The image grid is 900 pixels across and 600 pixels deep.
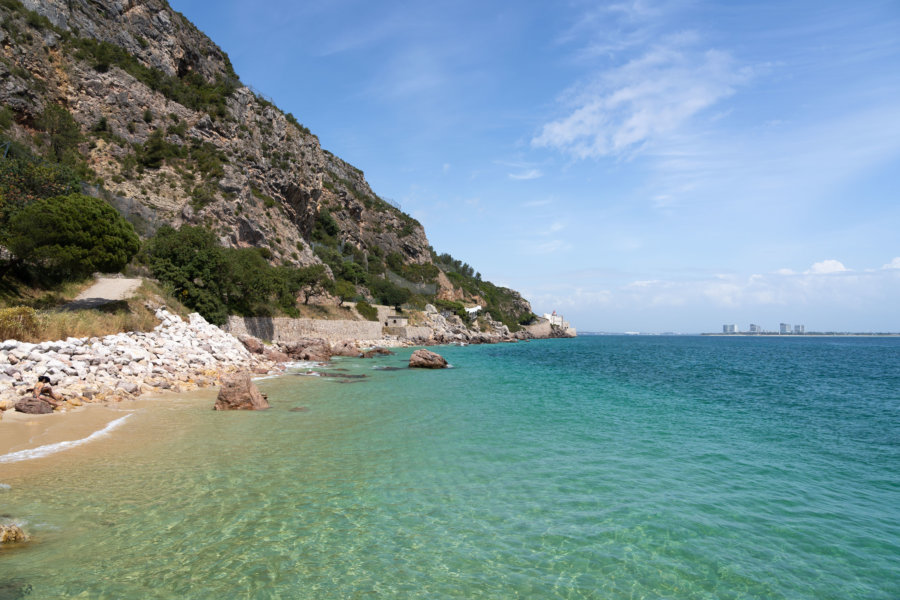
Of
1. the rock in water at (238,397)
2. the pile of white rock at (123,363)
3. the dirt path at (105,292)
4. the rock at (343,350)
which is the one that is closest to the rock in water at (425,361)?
the pile of white rock at (123,363)

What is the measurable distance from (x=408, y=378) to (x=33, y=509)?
21.6m

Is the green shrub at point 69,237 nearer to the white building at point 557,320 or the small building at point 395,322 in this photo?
the small building at point 395,322

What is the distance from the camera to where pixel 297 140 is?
269 ft

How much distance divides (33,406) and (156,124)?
5859cm

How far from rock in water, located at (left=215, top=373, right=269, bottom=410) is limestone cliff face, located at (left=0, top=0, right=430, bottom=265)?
39.6m

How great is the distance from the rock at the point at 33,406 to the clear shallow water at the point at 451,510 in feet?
7.16

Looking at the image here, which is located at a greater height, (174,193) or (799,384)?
(174,193)

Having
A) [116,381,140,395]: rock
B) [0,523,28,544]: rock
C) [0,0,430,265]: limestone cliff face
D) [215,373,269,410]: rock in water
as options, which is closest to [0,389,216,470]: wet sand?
[116,381,140,395]: rock

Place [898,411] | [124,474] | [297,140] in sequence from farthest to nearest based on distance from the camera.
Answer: [297,140] → [898,411] → [124,474]

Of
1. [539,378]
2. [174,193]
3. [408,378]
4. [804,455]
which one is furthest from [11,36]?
[804,455]

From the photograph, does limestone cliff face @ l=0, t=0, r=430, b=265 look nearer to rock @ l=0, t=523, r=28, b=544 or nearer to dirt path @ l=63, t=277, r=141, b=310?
dirt path @ l=63, t=277, r=141, b=310

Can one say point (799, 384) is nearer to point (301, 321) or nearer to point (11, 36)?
point (301, 321)

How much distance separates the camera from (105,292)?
2667 centimetres

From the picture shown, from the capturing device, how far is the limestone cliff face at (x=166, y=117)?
49072 millimetres
